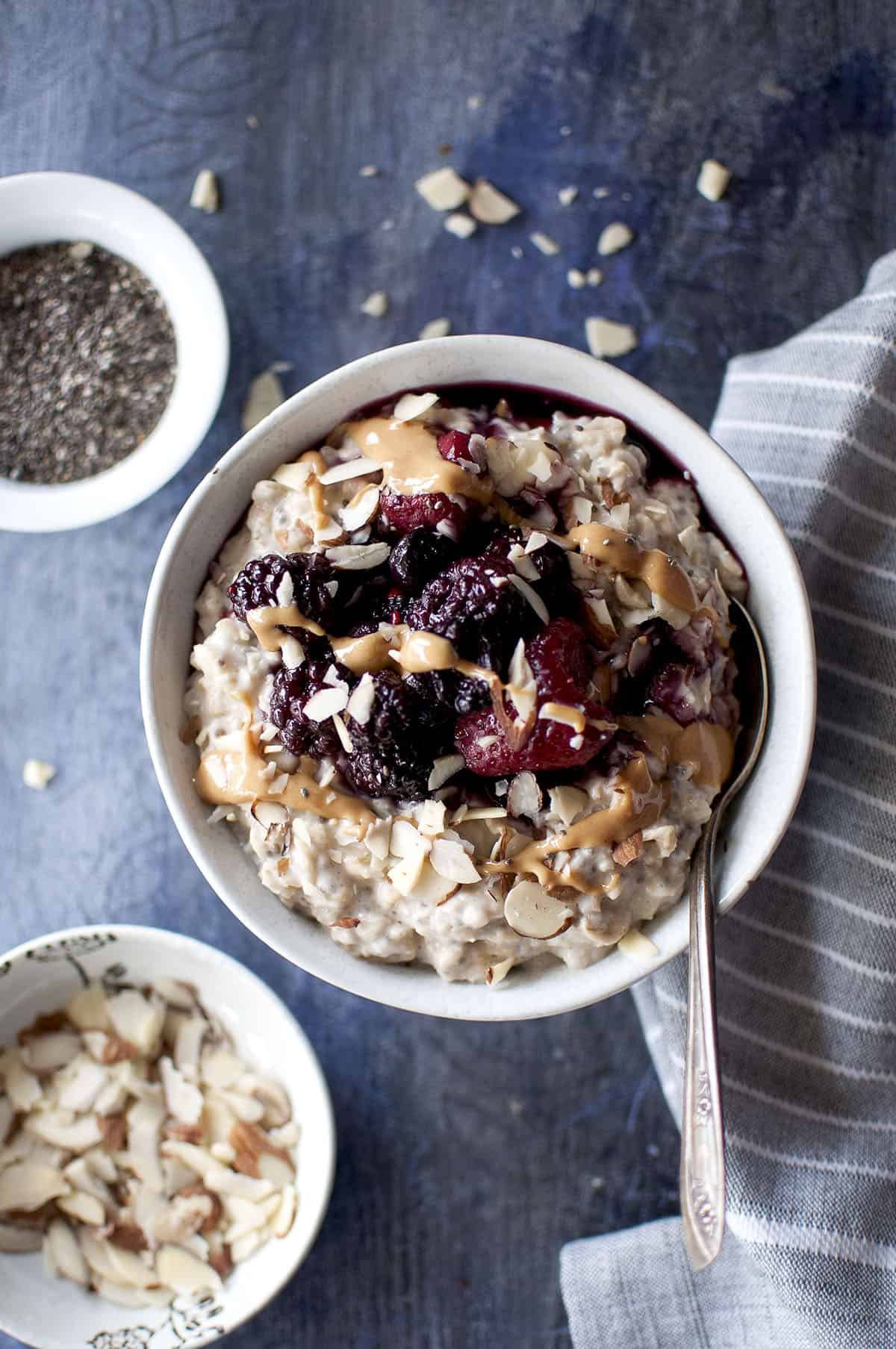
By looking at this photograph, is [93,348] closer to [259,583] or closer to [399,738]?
[259,583]

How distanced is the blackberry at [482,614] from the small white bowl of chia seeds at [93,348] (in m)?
0.85

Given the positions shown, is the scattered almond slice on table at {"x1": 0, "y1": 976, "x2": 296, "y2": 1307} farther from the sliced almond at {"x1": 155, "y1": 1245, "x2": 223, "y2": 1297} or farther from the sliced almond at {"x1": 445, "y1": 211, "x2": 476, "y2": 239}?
the sliced almond at {"x1": 445, "y1": 211, "x2": 476, "y2": 239}

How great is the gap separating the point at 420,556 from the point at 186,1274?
4.69 ft

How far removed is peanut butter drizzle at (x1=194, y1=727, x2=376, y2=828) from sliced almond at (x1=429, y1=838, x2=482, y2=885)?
10cm

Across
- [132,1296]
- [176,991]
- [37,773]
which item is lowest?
[132,1296]

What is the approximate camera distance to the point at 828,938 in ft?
6.49

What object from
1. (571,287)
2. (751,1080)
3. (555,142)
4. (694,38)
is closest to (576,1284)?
(751,1080)

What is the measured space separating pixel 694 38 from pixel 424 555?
135 cm

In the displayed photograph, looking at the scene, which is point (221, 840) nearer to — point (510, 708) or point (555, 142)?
point (510, 708)

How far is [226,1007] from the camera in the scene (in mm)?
2141

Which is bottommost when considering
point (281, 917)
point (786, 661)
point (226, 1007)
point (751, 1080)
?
point (226, 1007)

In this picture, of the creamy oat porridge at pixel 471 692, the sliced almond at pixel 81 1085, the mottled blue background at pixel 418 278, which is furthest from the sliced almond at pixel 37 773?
the creamy oat porridge at pixel 471 692

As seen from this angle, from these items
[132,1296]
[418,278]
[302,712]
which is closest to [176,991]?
[132,1296]

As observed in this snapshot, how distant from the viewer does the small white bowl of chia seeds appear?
6.88ft
